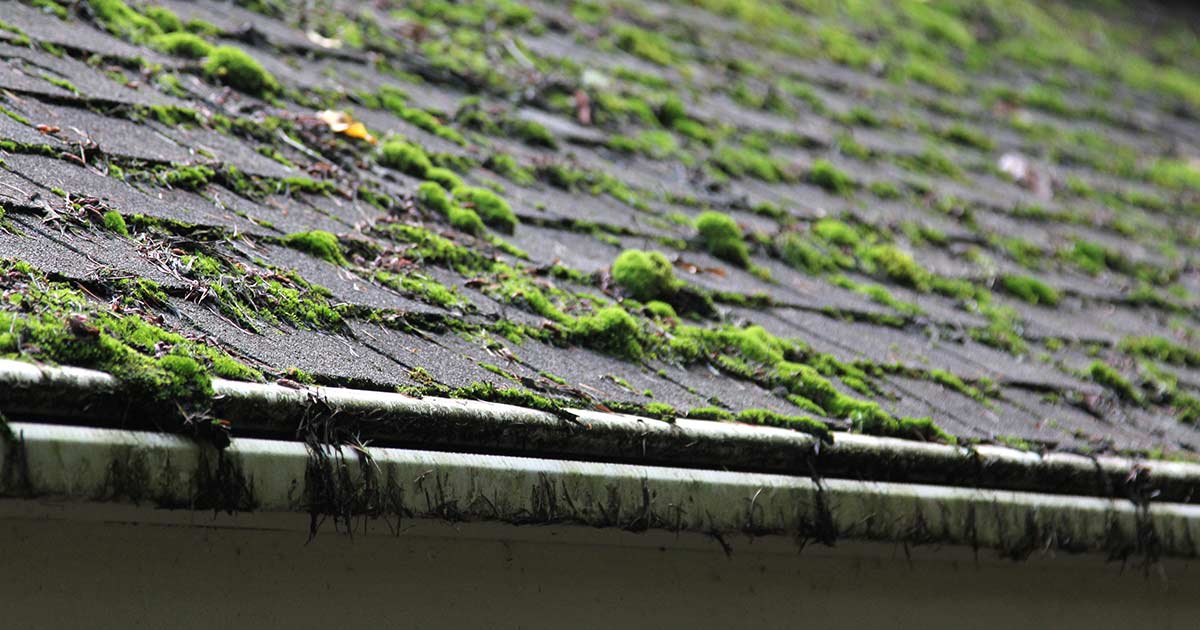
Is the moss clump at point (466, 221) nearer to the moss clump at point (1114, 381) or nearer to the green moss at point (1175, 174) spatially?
the moss clump at point (1114, 381)

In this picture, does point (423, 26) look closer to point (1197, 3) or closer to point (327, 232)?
point (327, 232)

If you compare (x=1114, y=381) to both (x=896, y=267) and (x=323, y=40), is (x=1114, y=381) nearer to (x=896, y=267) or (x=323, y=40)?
(x=896, y=267)

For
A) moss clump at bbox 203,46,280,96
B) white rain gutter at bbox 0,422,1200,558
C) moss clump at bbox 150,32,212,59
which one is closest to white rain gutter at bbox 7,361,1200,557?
white rain gutter at bbox 0,422,1200,558

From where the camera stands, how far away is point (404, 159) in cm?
363

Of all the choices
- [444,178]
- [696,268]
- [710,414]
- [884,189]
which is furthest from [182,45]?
[884,189]

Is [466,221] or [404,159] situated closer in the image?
[466,221]

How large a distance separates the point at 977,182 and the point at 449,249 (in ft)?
11.0

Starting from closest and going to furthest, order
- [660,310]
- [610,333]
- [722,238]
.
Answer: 1. [610,333]
2. [660,310]
3. [722,238]

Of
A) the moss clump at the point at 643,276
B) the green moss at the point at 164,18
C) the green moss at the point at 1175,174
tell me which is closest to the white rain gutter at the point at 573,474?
the moss clump at the point at 643,276

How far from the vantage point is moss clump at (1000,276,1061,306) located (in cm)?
475

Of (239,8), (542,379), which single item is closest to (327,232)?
(542,379)

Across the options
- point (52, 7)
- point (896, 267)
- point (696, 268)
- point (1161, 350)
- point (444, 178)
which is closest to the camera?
point (52, 7)

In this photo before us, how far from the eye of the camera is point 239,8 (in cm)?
423

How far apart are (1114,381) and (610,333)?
2089 mm
